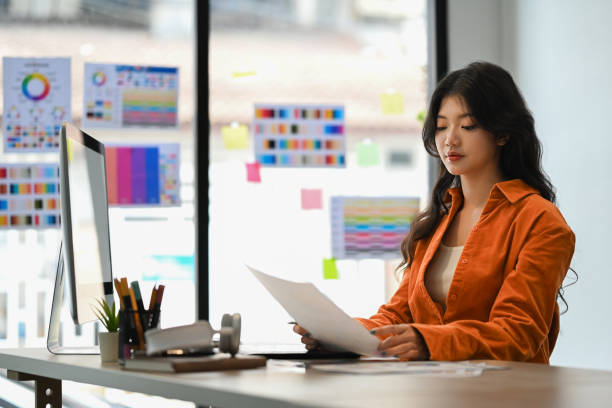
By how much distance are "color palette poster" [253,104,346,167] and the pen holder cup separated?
2.10m

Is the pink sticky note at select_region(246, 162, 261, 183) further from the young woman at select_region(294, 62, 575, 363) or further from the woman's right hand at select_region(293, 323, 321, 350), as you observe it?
the woman's right hand at select_region(293, 323, 321, 350)

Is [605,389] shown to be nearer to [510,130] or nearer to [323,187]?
[510,130]

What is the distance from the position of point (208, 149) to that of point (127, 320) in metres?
2.07

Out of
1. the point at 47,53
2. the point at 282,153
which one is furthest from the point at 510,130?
the point at 47,53

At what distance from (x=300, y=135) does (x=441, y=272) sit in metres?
1.78

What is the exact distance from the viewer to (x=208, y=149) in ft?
11.5

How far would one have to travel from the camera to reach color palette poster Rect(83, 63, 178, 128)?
3.45 m

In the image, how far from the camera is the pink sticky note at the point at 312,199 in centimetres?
→ 362

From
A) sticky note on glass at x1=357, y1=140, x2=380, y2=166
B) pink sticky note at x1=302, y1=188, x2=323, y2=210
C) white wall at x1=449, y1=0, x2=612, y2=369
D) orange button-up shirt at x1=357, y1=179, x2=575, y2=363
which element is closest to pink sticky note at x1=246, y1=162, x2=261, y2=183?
pink sticky note at x1=302, y1=188, x2=323, y2=210

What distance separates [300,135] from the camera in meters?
3.65

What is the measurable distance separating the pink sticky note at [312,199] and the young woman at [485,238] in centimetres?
146

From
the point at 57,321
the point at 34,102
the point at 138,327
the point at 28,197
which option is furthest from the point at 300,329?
the point at 34,102

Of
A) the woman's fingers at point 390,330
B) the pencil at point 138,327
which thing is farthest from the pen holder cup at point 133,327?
the woman's fingers at point 390,330

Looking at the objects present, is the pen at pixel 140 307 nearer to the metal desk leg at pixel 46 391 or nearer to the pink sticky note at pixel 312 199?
the metal desk leg at pixel 46 391
